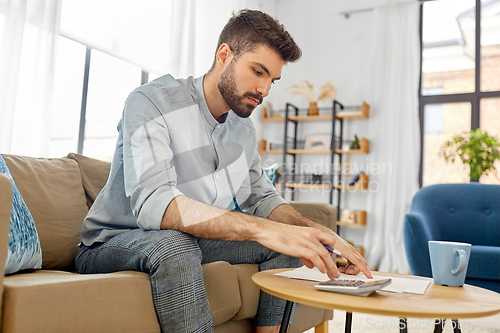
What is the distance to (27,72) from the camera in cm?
238

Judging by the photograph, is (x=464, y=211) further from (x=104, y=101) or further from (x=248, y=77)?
(x=104, y=101)

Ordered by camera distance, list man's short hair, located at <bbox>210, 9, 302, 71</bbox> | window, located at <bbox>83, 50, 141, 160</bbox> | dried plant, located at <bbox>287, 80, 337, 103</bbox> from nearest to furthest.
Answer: man's short hair, located at <bbox>210, 9, 302, 71</bbox> < window, located at <bbox>83, 50, 141, 160</bbox> < dried plant, located at <bbox>287, 80, 337, 103</bbox>

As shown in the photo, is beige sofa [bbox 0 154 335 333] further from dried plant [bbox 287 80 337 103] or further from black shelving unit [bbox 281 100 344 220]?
dried plant [bbox 287 80 337 103]

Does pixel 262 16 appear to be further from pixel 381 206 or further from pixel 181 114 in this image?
pixel 381 206

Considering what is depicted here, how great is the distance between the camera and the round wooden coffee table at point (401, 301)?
2.18 feet

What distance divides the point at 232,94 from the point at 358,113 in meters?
3.18

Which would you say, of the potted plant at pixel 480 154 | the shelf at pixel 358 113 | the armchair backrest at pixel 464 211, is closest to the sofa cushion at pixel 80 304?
the armchair backrest at pixel 464 211

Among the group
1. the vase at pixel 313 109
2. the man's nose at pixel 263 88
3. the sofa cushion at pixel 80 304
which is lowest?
the sofa cushion at pixel 80 304

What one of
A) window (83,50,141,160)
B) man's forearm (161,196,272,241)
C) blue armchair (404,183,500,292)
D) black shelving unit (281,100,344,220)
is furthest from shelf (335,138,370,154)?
man's forearm (161,196,272,241)

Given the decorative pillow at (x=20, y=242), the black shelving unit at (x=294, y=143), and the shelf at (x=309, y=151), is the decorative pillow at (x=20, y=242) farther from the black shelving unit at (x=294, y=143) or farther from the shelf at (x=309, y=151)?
the shelf at (x=309, y=151)

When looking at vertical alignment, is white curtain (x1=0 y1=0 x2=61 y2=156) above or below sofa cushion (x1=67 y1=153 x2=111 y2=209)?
above

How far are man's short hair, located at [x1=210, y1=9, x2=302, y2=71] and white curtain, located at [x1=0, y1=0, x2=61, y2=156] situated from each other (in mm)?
1539

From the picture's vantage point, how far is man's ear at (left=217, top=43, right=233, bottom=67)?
1.34m

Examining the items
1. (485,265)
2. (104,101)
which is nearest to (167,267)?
(485,265)
